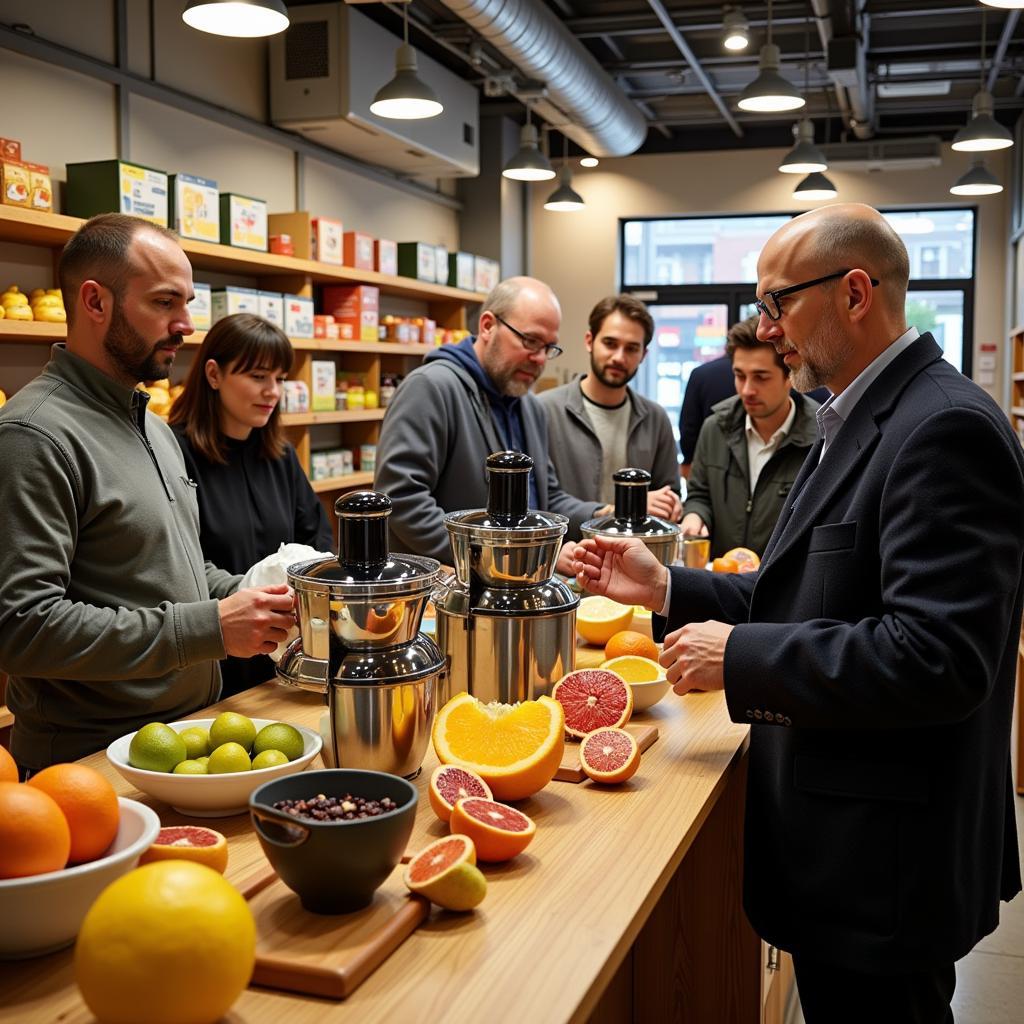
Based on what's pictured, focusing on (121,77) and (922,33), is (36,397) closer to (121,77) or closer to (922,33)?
(121,77)

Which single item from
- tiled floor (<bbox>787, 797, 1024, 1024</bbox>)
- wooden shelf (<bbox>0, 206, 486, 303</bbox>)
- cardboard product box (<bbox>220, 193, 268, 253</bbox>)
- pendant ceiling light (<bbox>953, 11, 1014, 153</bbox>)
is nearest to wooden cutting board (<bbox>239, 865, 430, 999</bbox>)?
tiled floor (<bbox>787, 797, 1024, 1024</bbox>)

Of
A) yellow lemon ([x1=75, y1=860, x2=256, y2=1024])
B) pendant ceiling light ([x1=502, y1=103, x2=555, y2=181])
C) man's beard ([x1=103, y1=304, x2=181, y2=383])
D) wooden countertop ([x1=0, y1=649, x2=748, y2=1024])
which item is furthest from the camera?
pendant ceiling light ([x1=502, y1=103, x2=555, y2=181])

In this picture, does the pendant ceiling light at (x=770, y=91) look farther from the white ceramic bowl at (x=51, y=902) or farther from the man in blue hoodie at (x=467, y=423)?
the white ceramic bowl at (x=51, y=902)

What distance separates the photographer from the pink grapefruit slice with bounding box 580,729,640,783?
5.72ft

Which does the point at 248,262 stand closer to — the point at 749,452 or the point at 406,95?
the point at 406,95

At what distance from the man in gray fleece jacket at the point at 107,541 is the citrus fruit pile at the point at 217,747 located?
309 mm

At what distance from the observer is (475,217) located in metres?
9.84

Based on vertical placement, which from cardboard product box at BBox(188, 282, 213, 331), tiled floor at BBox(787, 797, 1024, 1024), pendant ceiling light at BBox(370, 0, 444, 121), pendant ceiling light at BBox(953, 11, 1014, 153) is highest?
pendant ceiling light at BBox(953, 11, 1014, 153)

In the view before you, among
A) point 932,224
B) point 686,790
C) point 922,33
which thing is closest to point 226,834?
point 686,790

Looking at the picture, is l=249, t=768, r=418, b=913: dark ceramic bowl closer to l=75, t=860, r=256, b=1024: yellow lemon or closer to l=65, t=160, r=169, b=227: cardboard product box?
l=75, t=860, r=256, b=1024: yellow lemon

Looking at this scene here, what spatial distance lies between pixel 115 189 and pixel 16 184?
52cm

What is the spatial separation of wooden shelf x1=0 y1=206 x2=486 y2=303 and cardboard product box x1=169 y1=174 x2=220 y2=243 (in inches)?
1.9

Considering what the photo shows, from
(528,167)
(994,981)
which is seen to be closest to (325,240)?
(528,167)

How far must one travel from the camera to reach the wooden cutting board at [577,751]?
178cm
